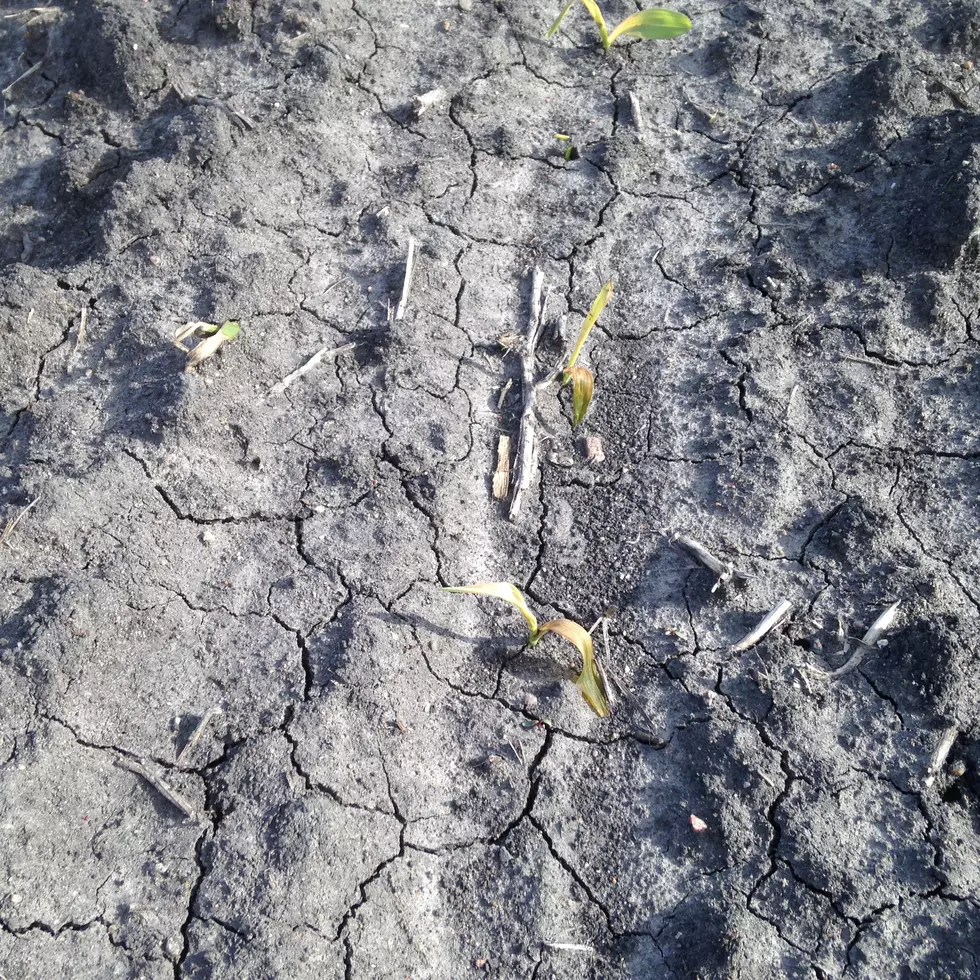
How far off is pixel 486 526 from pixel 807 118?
252 centimetres

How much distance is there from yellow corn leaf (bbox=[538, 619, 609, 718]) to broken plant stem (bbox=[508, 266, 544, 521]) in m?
0.51

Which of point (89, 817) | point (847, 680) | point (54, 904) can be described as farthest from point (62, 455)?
point (847, 680)

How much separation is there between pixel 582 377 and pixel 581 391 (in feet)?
0.16

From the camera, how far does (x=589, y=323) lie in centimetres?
306

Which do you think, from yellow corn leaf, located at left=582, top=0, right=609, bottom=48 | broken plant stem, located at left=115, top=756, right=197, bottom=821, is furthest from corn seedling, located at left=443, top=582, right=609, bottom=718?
yellow corn leaf, located at left=582, top=0, right=609, bottom=48

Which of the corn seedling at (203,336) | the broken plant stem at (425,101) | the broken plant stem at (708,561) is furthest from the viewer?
the broken plant stem at (425,101)

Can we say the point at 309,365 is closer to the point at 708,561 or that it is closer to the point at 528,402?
the point at 528,402

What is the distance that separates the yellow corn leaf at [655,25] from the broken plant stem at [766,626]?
8.63 feet

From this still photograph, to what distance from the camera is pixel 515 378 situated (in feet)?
10.5

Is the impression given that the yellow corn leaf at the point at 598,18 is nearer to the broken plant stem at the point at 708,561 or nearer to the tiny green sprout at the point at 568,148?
the tiny green sprout at the point at 568,148

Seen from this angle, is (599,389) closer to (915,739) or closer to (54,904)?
(915,739)

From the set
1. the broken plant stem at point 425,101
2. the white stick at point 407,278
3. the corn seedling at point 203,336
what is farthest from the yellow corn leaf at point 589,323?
the broken plant stem at point 425,101

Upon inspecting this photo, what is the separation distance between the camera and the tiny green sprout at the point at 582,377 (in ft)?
9.70

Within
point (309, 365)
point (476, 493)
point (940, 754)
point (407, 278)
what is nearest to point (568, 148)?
point (407, 278)
